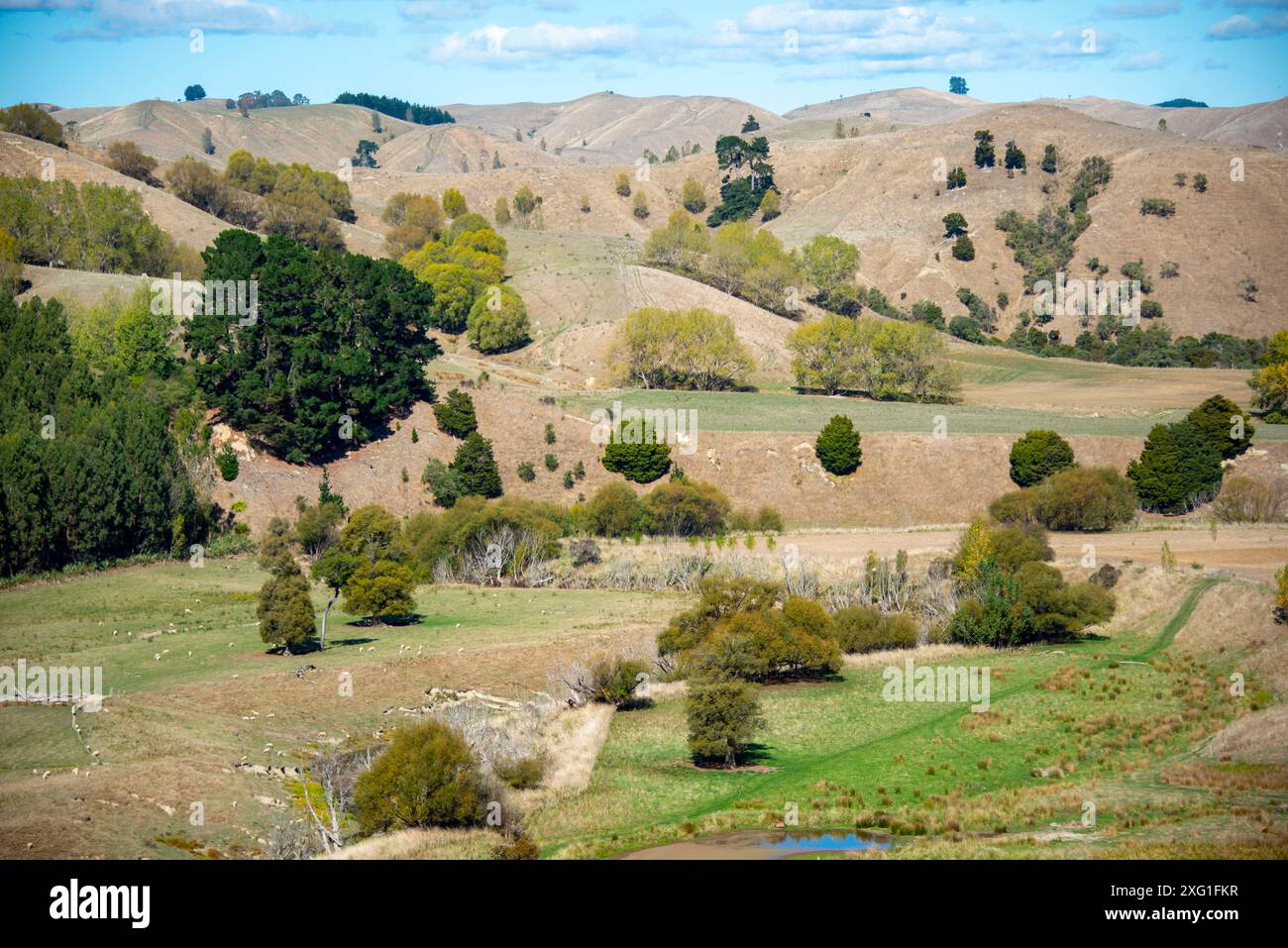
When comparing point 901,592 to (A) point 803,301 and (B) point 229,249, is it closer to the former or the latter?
(B) point 229,249

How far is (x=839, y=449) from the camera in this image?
282ft

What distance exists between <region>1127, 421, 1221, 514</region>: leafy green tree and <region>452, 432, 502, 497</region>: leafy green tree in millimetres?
39200

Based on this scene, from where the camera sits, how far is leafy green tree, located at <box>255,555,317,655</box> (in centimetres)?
4984

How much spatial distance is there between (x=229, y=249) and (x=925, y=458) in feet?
158

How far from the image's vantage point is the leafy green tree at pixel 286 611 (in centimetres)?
4984

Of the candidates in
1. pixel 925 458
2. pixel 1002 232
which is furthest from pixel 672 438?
pixel 1002 232

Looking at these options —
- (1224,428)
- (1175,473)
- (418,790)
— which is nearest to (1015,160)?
(1224,428)

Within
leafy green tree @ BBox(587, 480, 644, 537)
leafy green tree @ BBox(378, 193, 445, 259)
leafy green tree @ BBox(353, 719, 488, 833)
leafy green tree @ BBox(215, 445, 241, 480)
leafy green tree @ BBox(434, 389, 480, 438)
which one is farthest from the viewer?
leafy green tree @ BBox(378, 193, 445, 259)

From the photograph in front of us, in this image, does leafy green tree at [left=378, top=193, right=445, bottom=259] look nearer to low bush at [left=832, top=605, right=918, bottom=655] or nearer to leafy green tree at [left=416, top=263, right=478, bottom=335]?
leafy green tree at [left=416, top=263, right=478, bottom=335]

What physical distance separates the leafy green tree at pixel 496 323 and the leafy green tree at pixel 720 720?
81463mm

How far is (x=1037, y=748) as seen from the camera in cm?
3984

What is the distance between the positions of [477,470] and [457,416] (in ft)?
23.1

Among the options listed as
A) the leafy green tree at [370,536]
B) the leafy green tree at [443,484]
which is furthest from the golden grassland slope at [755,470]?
the leafy green tree at [370,536]

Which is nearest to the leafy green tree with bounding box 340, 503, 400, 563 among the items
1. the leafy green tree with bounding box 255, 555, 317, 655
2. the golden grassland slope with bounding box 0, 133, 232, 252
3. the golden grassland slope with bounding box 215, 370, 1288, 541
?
the leafy green tree with bounding box 255, 555, 317, 655
